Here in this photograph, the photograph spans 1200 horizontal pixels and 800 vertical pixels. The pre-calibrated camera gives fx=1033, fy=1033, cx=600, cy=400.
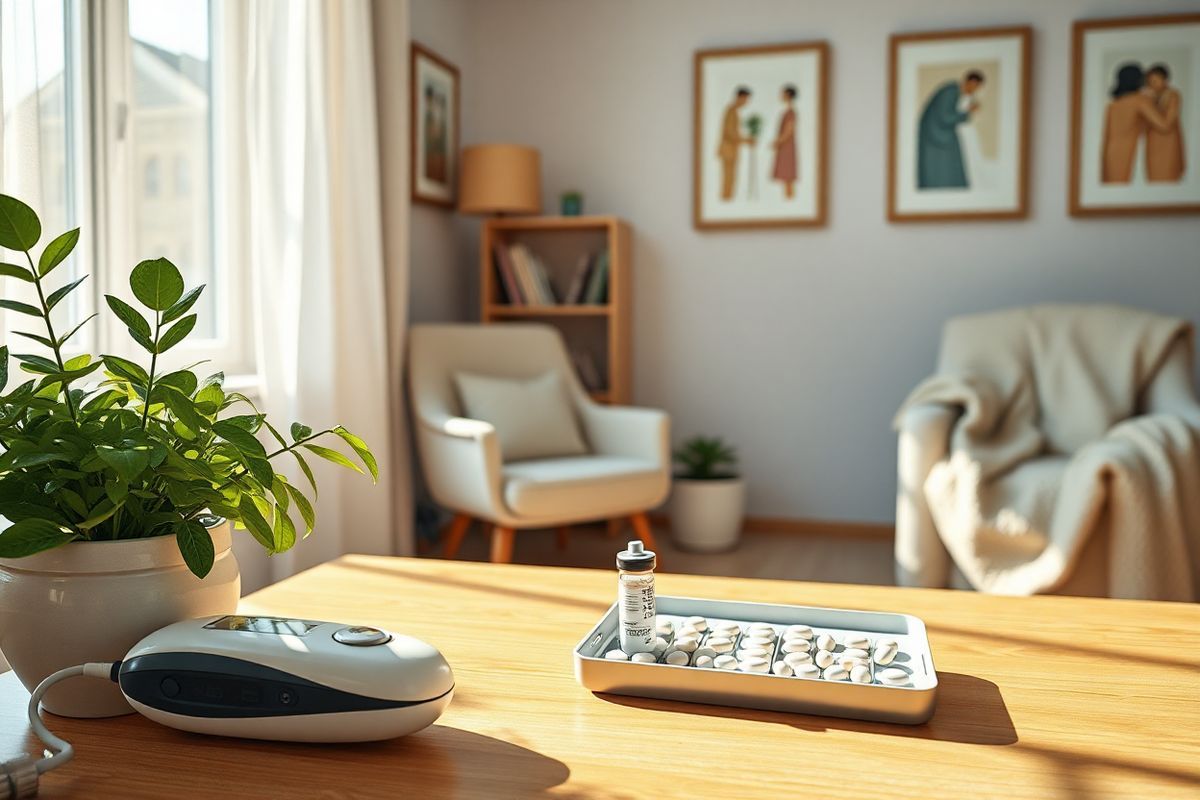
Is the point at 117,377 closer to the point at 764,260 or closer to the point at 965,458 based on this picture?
the point at 965,458

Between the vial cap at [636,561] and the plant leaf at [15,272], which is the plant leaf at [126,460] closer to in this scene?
the plant leaf at [15,272]

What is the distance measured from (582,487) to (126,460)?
7.76 feet

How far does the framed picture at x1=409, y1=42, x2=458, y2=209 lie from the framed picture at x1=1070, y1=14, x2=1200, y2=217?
2349 millimetres

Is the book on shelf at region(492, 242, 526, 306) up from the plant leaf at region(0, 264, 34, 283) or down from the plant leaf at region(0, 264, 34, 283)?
up

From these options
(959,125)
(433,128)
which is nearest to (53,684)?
(433,128)

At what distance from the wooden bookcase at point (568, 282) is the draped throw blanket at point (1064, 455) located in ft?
4.02

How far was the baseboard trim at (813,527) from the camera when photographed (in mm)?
4090

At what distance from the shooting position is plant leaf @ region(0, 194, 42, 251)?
0.80 m

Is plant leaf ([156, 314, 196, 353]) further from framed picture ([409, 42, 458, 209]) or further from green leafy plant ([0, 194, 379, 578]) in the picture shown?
framed picture ([409, 42, 458, 209])

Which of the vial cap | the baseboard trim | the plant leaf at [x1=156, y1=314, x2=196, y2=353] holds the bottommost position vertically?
the baseboard trim

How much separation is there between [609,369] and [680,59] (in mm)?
1286

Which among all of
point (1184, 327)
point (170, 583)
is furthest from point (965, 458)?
point (170, 583)

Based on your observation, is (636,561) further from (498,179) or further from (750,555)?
(498,179)

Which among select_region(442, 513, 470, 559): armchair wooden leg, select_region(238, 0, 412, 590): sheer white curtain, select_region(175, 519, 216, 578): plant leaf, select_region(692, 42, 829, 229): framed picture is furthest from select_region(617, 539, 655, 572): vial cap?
select_region(692, 42, 829, 229): framed picture
